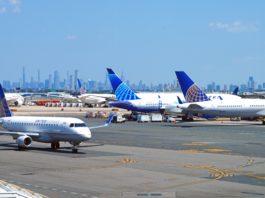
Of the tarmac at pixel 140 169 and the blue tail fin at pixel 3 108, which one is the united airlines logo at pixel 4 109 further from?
the tarmac at pixel 140 169

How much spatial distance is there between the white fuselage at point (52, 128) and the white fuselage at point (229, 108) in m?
44.0

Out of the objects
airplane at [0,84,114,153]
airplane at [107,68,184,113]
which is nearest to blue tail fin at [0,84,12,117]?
airplane at [0,84,114,153]

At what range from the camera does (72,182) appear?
99.3ft

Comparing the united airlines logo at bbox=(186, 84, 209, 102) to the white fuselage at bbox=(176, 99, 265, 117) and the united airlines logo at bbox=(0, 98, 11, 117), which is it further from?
the united airlines logo at bbox=(0, 98, 11, 117)

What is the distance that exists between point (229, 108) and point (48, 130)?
1888 inches

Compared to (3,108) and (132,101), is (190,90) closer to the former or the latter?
(132,101)

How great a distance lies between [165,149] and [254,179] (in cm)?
1939

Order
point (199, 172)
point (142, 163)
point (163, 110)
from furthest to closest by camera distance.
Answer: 1. point (163, 110)
2. point (142, 163)
3. point (199, 172)

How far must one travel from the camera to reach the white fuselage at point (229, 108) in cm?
8925

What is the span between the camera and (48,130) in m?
47.8

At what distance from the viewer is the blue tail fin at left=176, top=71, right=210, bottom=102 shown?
9538cm

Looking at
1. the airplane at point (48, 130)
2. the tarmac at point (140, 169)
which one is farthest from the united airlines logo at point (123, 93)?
the airplane at point (48, 130)

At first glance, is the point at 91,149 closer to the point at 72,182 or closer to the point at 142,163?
the point at 142,163

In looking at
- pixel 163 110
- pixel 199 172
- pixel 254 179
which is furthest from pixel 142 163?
pixel 163 110
